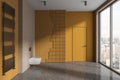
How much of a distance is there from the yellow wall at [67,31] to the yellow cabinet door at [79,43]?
11 cm

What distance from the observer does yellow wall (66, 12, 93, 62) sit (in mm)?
11891

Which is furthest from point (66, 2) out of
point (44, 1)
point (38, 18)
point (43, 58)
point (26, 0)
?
point (43, 58)

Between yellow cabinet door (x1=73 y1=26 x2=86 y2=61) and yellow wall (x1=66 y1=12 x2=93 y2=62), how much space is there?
0.49 ft

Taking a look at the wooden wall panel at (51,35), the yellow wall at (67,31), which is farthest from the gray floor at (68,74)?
the yellow wall at (67,31)

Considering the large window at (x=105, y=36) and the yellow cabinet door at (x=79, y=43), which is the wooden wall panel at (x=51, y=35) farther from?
the large window at (x=105, y=36)

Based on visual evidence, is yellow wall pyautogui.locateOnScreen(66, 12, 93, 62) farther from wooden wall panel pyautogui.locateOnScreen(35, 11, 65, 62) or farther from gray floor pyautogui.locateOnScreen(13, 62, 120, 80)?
gray floor pyautogui.locateOnScreen(13, 62, 120, 80)

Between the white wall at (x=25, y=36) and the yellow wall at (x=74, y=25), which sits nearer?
the white wall at (x=25, y=36)

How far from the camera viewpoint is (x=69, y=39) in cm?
1192

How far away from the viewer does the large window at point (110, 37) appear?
8180mm

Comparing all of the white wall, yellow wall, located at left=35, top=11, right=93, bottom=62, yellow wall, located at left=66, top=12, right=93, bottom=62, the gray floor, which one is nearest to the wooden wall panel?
yellow wall, located at left=35, top=11, right=93, bottom=62

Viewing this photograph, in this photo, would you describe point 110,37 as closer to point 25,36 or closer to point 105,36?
point 105,36

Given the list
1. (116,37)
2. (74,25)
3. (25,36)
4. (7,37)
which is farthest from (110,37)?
(7,37)

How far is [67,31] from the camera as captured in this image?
11.9 metres

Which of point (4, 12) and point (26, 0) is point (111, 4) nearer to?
point (26, 0)
